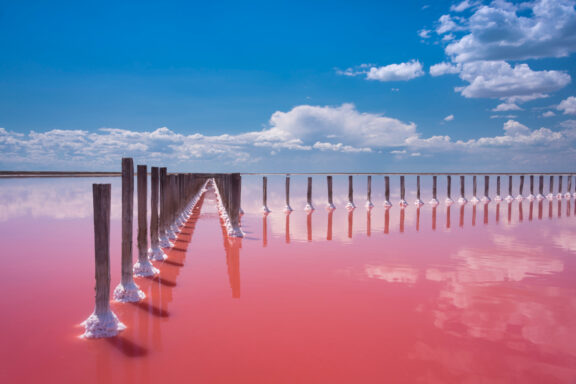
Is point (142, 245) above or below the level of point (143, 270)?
above

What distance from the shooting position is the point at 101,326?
4535 mm

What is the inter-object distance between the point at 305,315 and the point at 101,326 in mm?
2445

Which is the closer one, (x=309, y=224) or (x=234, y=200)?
(x=234, y=200)

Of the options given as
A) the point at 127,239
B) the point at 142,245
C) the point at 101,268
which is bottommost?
the point at 142,245

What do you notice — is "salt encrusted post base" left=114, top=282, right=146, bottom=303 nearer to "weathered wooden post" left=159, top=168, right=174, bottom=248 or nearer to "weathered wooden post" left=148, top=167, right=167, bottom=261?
"weathered wooden post" left=148, top=167, right=167, bottom=261

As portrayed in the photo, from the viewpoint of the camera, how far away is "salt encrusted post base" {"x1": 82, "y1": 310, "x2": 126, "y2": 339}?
453 centimetres

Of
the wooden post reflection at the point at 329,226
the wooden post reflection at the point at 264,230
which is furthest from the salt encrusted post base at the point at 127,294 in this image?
the wooden post reflection at the point at 329,226

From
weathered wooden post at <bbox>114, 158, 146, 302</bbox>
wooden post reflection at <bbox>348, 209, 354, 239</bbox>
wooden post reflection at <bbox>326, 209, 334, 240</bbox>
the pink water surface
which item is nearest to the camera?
the pink water surface

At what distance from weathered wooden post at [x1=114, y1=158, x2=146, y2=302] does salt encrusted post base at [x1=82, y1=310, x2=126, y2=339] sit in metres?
1.08

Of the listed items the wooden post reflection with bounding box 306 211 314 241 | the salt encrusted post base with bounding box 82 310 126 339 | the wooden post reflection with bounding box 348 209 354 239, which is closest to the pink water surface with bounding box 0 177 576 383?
the salt encrusted post base with bounding box 82 310 126 339

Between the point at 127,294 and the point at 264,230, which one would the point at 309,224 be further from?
the point at 127,294

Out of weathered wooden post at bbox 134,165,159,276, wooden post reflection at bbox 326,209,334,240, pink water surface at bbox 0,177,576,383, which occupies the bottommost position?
pink water surface at bbox 0,177,576,383

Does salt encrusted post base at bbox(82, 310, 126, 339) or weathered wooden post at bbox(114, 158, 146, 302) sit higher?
weathered wooden post at bbox(114, 158, 146, 302)

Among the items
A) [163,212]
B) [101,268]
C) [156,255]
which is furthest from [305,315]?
[163,212]
